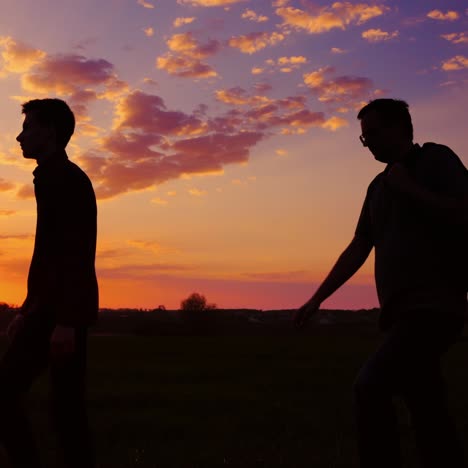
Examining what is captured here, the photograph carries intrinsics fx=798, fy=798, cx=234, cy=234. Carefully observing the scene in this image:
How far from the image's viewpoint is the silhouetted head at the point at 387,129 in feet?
15.0

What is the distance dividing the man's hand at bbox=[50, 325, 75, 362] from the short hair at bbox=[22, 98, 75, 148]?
116cm

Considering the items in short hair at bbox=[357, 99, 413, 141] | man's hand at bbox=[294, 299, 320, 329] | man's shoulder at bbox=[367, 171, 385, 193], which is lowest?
man's hand at bbox=[294, 299, 320, 329]

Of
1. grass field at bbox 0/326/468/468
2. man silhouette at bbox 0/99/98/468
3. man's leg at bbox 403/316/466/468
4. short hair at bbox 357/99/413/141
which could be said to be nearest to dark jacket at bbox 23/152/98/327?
man silhouette at bbox 0/99/98/468

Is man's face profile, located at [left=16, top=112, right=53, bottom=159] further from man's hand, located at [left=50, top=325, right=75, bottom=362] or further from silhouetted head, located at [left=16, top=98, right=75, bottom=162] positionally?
man's hand, located at [left=50, top=325, right=75, bottom=362]

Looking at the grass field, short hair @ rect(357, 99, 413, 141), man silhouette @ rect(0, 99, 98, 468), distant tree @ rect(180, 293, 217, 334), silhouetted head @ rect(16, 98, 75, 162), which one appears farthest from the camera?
distant tree @ rect(180, 293, 217, 334)

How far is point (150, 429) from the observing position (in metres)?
9.52

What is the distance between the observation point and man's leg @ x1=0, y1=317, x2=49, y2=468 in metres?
4.46

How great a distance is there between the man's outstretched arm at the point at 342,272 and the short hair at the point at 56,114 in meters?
1.84

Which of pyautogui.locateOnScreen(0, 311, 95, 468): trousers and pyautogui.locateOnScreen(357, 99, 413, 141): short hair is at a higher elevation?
pyautogui.locateOnScreen(357, 99, 413, 141): short hair

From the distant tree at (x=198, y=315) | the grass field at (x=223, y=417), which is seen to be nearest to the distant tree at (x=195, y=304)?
the distant tree at (x=198, y=315)

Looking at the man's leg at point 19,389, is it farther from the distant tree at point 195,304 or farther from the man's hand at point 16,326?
the distant tree at point 195,304

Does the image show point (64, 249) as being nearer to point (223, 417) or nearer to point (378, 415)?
point (378, 415)

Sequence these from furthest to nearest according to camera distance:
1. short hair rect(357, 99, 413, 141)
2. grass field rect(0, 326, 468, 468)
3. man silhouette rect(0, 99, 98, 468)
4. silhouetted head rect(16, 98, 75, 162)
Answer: grass field rect(0, 326, 468, 468)
silhouetted head rect(16, 98, 75, 162)
short hair rect(357, 99, 413, 141)
man silhouette rect(0, 99, 98, 468)

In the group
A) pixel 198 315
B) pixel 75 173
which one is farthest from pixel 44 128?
pixel 198 315
